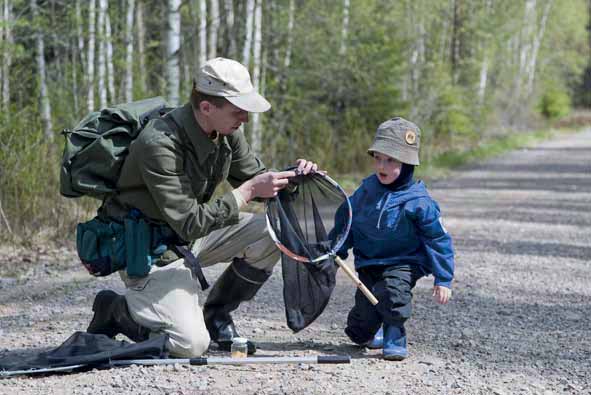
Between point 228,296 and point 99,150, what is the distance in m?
1.16

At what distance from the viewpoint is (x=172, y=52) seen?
39.8 ft

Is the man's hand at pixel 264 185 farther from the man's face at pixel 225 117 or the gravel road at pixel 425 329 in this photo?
the gravel road at pixel 425 329

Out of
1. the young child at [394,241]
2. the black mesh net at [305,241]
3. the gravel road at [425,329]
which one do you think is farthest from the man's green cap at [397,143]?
the gravel road at [425,329]

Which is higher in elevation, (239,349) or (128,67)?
(128,67)

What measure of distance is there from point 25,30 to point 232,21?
3581 millimetres

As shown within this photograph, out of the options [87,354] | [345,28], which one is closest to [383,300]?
[87,354]

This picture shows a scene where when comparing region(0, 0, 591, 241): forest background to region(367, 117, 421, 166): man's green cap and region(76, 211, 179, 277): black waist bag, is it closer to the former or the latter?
region(76, 211, 179, 277): black waist bag

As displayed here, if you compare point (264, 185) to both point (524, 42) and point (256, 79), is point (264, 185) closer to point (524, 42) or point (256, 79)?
point (256, 79)

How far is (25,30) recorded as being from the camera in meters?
16.9

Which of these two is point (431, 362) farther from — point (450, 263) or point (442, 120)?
point (442, 120)

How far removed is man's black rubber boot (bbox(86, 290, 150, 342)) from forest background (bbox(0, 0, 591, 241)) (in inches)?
155

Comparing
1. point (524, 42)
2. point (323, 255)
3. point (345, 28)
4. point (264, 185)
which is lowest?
point (323, 255)

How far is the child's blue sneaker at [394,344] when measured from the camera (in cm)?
520

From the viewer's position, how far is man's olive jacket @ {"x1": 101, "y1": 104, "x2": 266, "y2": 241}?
4.88m
